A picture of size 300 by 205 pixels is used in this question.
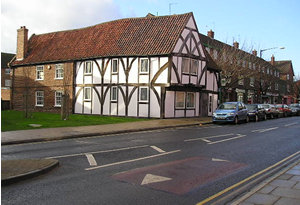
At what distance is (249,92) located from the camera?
47.8 meters

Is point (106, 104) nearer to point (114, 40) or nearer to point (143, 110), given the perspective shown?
point (143, 110)

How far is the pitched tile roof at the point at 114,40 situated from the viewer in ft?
85.2

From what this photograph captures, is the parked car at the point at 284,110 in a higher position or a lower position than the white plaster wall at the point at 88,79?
lower

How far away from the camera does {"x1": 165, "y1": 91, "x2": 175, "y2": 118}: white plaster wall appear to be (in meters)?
25.0

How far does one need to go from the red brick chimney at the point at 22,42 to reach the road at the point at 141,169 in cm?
2639

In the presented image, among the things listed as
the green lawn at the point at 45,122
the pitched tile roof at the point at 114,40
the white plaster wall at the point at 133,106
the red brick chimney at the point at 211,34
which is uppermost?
the red brick chimney at the point at 211,34

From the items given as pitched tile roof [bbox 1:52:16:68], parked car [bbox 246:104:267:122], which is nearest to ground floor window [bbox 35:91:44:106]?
parked car [bbox 246:104:267:122]

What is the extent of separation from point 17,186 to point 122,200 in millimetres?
2375

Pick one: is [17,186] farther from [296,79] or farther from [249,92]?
[296,79]

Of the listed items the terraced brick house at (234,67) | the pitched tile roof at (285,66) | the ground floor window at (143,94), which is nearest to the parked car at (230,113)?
the ground floor window at (143,94)

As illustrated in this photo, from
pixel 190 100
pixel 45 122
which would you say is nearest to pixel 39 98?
pixel 45 122

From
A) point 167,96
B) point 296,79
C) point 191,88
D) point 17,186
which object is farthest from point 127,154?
point 296,79

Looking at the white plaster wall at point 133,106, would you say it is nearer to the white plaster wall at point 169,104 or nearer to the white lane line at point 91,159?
the white plaster wall at point 169,104

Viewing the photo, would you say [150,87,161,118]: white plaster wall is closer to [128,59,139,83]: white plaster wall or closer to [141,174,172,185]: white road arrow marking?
[128,59,139,83]: white plaster wall
